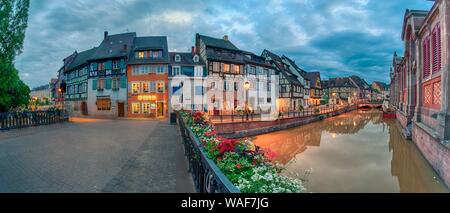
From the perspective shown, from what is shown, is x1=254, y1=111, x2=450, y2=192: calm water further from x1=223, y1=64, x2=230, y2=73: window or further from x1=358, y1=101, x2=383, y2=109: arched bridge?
x1=358, y1=101, x2=383, y2=109: arched bridge

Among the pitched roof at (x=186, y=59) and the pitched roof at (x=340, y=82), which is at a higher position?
the pitched roof at (x=340, y=82)

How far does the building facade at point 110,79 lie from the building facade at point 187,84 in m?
6.13

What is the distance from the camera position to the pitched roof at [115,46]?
3094 cm

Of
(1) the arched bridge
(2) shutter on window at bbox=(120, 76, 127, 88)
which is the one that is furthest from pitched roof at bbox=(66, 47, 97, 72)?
(1) the arched bridge

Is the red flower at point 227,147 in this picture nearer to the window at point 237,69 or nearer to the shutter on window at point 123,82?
the shutter on window at point 123,82

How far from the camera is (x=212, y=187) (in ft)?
10.3

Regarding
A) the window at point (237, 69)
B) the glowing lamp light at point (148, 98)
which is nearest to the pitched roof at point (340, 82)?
the window at point (237, 69)

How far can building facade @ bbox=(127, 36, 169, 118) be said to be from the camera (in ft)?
97.2

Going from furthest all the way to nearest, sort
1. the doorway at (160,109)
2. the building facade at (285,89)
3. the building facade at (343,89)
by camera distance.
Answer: the building facade at (343,89)
the building facade at (285,89)
the doorway at (160,109)

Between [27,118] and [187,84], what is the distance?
1699 cm

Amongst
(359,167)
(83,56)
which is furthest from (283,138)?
(83,56)

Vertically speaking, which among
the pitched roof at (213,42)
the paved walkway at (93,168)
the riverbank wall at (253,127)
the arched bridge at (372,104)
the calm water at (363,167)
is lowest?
the calm water at (363,167)

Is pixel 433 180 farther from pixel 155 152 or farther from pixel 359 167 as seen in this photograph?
pixel 155 152

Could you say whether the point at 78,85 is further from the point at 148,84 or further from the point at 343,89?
the point at 343,89
